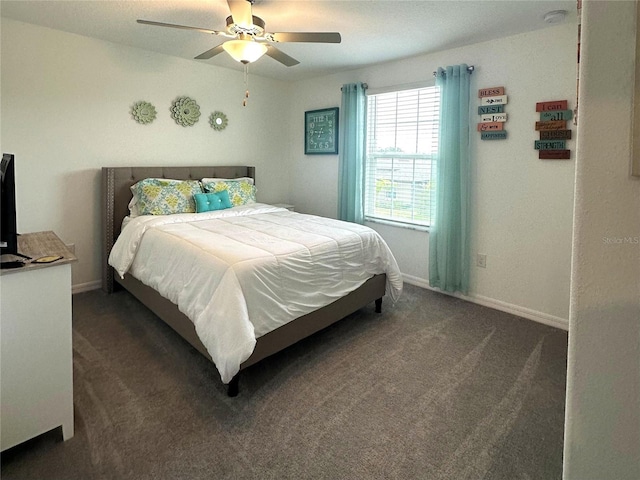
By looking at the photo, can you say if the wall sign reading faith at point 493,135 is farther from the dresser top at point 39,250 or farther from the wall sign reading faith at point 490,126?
the dresser top at point 39,250

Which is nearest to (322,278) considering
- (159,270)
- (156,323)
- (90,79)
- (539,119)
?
(159,270)

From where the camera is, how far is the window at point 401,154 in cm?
379

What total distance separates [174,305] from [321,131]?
303 centimetres

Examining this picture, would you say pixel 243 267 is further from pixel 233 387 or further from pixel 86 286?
pixel 86 286

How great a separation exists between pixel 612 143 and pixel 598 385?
17.1 inches

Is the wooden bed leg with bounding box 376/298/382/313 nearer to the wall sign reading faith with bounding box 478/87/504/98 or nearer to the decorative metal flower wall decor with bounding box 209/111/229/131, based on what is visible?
the wall sign reading faith with bounding box 478/87/504/98

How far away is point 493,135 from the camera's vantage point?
3287 millimetres

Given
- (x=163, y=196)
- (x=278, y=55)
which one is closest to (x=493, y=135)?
(x=278, y=55)

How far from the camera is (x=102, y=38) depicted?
3.45 metres

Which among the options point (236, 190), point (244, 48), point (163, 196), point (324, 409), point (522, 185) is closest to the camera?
point (324, 409)

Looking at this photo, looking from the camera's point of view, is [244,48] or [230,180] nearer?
[244,48]

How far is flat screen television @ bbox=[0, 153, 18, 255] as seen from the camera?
1.60 m

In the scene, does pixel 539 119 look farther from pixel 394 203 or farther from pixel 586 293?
pixel 586 293

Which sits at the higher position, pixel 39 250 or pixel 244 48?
pixel 244 48
